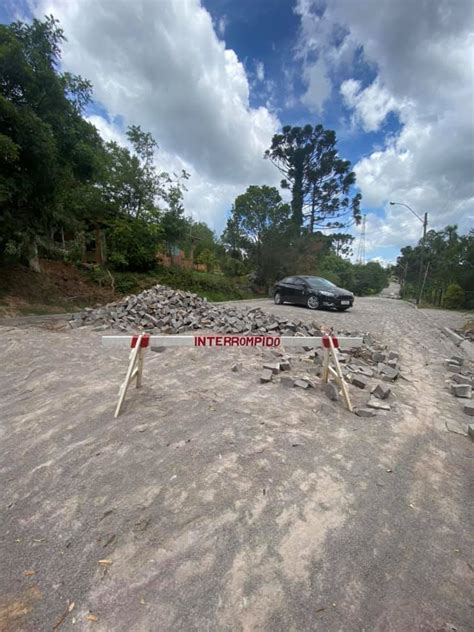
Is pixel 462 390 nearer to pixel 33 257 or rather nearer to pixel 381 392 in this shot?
pixel 381 392

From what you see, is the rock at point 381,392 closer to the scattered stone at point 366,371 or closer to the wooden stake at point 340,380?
the wooden stake at point 340,380

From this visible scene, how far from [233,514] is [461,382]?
13.6ft

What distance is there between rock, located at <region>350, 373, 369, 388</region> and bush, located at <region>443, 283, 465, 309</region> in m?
17.2

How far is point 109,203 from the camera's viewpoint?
15.0 metres

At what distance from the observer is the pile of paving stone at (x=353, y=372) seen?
3.61 metres

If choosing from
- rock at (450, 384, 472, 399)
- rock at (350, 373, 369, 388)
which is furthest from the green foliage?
rock at (450, 384, 472, 399)

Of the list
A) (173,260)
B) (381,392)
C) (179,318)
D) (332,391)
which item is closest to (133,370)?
(332,391)

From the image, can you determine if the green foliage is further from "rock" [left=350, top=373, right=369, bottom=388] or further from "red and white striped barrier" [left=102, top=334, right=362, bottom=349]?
"rock" [left=350, top=373, right=369, bottom=388]

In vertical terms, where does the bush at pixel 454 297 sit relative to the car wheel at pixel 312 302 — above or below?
above

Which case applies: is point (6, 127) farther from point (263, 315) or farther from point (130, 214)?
point (263, 315)

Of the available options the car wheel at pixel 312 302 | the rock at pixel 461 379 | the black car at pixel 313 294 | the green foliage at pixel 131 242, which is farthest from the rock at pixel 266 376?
A: the green foliage at pixel 131 242

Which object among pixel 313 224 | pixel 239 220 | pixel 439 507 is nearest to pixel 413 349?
pixel 439 507

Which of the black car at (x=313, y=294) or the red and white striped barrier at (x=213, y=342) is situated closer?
the red and white striped barrier at (x=213, y=342)

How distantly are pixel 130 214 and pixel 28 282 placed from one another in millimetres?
6965
